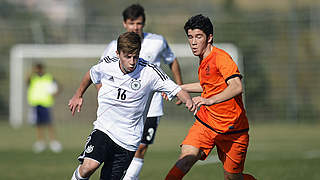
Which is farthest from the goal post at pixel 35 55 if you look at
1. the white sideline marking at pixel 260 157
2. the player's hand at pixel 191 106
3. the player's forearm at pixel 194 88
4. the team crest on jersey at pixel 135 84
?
the player's hand at pixel 191 106

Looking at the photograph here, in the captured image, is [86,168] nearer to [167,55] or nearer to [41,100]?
[167,55]

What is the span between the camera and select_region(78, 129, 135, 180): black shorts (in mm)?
6820

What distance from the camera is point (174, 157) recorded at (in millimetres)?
14875

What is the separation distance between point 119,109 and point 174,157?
8042mm

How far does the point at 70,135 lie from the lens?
2209 centimetres

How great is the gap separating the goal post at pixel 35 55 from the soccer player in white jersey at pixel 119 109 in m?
21.0

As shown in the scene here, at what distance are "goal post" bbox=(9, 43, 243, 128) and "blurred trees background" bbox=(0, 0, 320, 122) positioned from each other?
2.09ft

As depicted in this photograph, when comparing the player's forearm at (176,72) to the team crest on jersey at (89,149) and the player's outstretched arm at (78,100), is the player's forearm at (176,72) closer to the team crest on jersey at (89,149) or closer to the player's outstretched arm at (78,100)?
the player's outstretched arm at (78,100)

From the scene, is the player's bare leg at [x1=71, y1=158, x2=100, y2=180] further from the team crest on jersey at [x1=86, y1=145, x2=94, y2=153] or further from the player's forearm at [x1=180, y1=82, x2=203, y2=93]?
the player's forearm at [x1=180, y1=82, x2=203, y2=93]

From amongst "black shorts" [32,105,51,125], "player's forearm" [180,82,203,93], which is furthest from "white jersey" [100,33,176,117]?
"black shorts" [32,105,51,125]

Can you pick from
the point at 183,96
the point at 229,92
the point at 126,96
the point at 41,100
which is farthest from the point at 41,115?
the point at 229,92

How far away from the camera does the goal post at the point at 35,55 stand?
28.2 m

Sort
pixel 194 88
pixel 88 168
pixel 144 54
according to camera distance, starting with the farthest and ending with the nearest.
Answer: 1. pixel 144 54
2. pixel 194 88
3. pixel 88 168

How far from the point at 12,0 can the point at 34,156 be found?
2686cm
